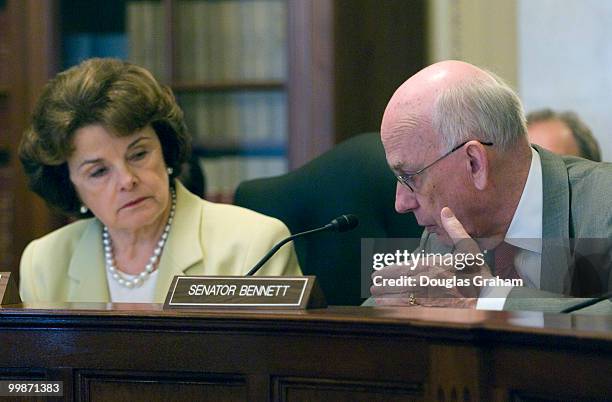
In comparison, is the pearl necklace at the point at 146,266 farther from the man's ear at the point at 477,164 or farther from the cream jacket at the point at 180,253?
the man's ear at the point at 477,164

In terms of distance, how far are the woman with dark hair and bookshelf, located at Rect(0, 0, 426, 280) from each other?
0.76 metres

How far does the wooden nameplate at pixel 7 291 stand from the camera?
6.07ft

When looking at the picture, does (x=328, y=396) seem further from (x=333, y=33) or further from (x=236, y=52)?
(x=236, y=52)

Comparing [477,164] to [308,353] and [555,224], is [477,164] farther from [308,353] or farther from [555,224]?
[308,353]

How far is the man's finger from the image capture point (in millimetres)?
1745

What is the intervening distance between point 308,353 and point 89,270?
122 cm

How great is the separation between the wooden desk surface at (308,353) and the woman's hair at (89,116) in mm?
806

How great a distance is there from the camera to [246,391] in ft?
5.05

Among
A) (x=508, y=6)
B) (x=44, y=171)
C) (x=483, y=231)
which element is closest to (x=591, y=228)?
(x=483, y=231)

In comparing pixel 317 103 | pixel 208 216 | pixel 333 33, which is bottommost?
pixel 208 216

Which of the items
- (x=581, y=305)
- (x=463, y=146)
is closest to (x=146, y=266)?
(x=463, y=146)

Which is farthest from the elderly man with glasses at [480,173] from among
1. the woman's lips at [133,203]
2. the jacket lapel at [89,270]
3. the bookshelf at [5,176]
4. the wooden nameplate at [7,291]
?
the bookshelf at [5,176]

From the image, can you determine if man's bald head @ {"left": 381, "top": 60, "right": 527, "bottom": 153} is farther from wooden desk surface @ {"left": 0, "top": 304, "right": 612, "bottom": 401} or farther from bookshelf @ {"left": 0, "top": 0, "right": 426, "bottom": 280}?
bookshelf @ {"left": 0, "top": 0, "right": 426, "bottom": 280}

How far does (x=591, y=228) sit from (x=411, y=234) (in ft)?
2.26
